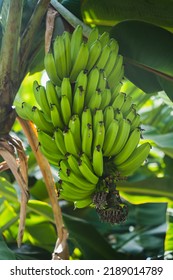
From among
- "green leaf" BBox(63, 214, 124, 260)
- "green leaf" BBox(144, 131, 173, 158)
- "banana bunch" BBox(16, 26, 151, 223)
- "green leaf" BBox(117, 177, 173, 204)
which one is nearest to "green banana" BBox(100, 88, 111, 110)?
"banana bunch" BBox(16, 26, 151, 223)

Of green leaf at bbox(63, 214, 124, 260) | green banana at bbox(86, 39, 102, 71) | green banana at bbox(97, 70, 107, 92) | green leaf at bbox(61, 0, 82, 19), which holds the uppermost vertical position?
green leaf at bbox(61, 0, 82, 19)

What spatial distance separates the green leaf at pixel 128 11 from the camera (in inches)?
40.6

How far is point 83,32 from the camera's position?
0.97 metres

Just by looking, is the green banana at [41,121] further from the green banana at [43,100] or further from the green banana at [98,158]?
the green banana at [98,158]

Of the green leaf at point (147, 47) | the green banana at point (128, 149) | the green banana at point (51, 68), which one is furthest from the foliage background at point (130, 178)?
the green banana at point (128, 149)

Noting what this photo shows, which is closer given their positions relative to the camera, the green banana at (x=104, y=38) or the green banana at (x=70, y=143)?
the green banana at (x=70, y=143)

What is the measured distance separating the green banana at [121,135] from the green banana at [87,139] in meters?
0.05

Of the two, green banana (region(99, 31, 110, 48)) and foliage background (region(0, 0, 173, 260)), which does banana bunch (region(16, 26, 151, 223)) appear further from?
foliage background (region(0, 0, 173, 260))

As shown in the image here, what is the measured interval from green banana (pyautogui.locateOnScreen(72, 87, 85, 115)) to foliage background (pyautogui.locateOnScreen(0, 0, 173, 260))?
0.21 metres

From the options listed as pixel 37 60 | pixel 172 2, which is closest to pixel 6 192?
pixel 37 60

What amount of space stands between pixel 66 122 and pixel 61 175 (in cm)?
9

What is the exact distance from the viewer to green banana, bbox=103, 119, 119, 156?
0.82 m

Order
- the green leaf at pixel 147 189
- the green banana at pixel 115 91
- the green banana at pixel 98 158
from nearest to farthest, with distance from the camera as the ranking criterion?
the green banana at pixel 98 158
the green banana at pixel 115 91
the green leaf at pixel 147 189

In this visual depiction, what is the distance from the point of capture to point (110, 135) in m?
0.83
